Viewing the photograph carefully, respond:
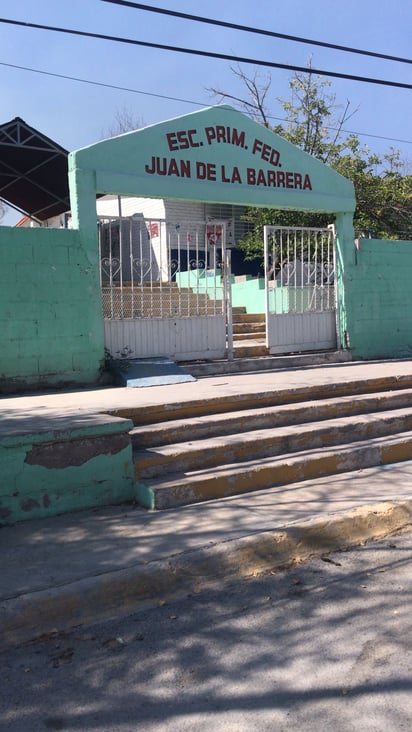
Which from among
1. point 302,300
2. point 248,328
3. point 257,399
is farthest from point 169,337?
point 257,399

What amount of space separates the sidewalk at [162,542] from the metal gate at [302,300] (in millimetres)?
4256

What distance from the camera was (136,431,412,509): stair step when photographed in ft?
16.6

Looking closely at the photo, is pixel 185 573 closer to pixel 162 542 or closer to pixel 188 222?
pixel 162 542

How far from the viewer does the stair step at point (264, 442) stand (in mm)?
5418

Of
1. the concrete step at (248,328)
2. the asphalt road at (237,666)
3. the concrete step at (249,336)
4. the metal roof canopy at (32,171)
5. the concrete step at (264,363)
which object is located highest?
the metal roof canopy at (32,171)

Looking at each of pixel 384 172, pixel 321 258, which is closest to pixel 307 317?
pixel 321 258

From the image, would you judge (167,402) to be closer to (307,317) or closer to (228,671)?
(228,671)

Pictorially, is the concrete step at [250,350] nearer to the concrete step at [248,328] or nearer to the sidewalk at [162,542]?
the concrete step at [248,328]

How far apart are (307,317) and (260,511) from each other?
19.4 feet

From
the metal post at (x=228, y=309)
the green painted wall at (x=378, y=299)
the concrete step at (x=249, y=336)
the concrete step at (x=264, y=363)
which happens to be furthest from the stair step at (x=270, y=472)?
the concrete step at (x=249, y=336)

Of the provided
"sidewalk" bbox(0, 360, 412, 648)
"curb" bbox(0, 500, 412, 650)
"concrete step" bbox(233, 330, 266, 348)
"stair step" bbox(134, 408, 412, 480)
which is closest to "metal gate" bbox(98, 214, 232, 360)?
"concrete step" bbox(233, 330, 266, 348)

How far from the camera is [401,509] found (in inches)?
196

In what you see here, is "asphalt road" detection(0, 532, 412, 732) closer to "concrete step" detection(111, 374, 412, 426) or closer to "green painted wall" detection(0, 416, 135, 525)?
"green painted wall" detection(0, 416, 135, 525)

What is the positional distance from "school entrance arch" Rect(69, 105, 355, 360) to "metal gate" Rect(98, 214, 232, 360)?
0.02m
